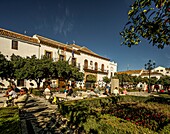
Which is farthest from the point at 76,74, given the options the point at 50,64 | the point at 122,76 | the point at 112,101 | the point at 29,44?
the point at 122,76

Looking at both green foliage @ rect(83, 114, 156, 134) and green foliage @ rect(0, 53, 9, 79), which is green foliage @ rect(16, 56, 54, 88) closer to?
green foliage @ rect(0, 53, 9, 79)

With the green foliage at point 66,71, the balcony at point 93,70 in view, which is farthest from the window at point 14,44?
the balcony at point 93,70

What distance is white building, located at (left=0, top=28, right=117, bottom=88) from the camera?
755 inches

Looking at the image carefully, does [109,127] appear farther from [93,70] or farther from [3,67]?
[93,70]

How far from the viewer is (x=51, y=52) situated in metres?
24.5

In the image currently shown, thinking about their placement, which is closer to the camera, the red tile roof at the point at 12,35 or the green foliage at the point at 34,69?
the green foliage at the point at 34,69

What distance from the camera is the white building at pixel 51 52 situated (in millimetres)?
19172

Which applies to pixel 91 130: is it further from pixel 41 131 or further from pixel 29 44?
pixel 29 44

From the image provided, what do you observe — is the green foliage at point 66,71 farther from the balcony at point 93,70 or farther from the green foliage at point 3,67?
the balcony at point 93,70

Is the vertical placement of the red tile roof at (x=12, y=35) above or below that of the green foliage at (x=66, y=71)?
above

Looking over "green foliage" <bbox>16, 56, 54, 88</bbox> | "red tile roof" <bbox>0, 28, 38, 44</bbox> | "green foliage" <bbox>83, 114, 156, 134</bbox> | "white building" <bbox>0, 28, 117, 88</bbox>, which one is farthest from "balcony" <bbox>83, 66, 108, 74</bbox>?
"green foliage" <bbox>83, 114, 156, 134</bbox>

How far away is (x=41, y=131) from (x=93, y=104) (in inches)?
210

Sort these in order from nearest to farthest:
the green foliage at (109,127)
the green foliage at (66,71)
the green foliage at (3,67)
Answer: the green foliage at (109,127) < the green foliage at (3,67) < the green foliage at (66,71)

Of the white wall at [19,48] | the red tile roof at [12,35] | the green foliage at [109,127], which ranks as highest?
the red tile roof at [12,35]
